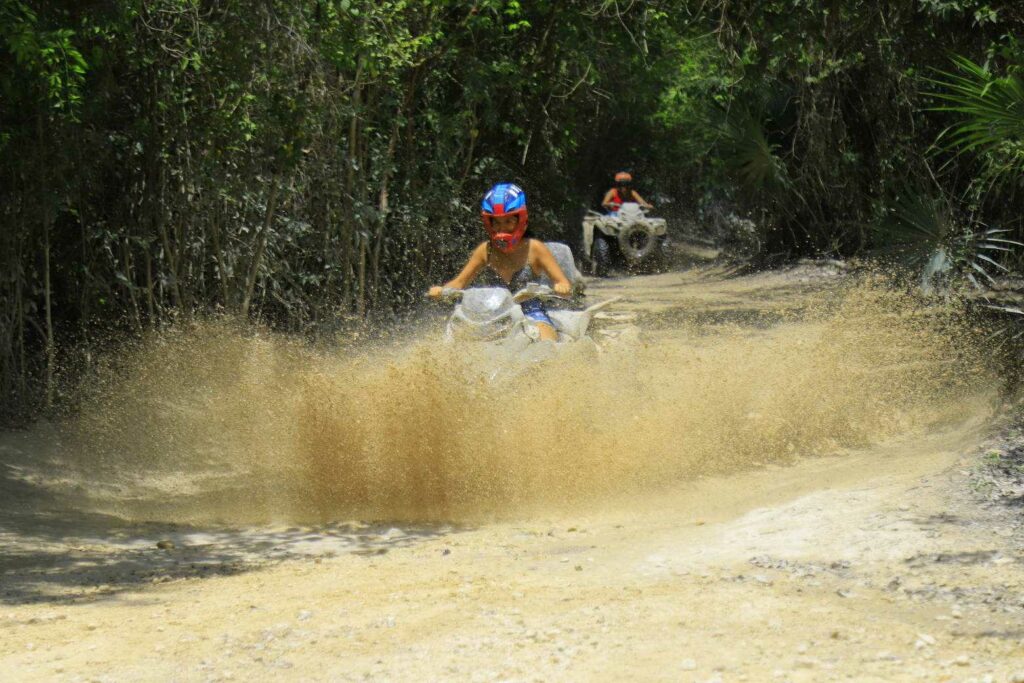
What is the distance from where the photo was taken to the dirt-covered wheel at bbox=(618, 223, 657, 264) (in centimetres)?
2292

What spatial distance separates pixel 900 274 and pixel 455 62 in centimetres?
549

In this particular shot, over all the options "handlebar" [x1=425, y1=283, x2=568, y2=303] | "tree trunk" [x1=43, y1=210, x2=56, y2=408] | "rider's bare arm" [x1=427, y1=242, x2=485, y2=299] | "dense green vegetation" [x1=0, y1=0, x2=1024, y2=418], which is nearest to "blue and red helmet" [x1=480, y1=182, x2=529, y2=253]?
"rider's bare arm" [x1=427, y1=242, x2=485, y2=299]

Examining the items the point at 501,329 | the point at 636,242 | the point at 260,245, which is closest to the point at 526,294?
the point at 501,329

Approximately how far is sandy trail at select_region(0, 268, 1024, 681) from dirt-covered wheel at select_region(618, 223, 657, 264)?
15096mm

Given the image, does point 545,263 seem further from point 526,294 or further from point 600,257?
point 600,257

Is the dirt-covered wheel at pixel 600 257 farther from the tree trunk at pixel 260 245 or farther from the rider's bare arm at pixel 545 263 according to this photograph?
the rider's bare arm at pixel 545 263

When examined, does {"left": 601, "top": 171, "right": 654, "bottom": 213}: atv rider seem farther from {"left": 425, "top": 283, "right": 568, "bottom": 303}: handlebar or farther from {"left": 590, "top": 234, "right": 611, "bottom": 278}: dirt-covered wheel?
{"left": 425, "top": 283, "right": 568, "bottom": 303}: handlebar

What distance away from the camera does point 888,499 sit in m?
6.21

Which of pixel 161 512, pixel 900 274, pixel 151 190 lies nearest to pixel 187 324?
pixel 151 190

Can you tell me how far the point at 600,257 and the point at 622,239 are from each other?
520 mm

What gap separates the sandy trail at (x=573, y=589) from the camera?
14.6 feet

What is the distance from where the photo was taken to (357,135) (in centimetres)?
1285

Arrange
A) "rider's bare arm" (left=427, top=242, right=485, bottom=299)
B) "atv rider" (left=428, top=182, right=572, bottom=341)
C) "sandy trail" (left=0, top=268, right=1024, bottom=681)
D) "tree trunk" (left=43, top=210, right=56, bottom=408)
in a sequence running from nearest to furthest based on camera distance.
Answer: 1. "sandy trail" (left=0, top=268, right=1024, bottom=681)
2. "atv rider" (left=428, top=182, right=572, bottom=341)
3. "rider's bare arm" (left=427, top=242, right=485, bottom=299)
4. "tree trunk" (left=43, top=210, right=56, bottom=408)

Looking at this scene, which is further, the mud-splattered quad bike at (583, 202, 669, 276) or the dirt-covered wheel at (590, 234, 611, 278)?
the dirt-covered wheel at (590, 234, 611, 278)
